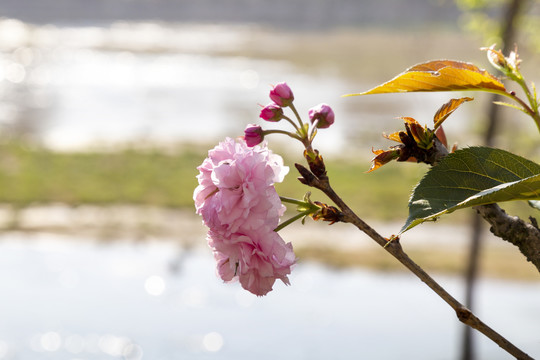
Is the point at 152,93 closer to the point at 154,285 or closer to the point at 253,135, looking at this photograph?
the point at 154,285

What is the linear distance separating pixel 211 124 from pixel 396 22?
2087cm

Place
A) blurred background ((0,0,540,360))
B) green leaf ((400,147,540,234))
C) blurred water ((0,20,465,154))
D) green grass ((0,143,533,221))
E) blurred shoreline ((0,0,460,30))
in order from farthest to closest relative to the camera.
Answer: blurred shoreline ((0,0,460,30)) < blurred water ((0,20,465,154)) < green grass ((0,143,533,221)) < blurred background ((0,0,540,360)) < green leaf ((400,147,540,234))

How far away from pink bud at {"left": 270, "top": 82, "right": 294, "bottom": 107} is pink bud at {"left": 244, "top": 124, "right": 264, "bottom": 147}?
0.10 ft

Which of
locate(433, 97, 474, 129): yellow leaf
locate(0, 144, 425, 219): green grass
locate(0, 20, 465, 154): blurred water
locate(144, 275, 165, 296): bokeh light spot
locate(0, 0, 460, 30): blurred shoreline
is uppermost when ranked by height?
locate(0, 0, 460, 30): blurred shoreline

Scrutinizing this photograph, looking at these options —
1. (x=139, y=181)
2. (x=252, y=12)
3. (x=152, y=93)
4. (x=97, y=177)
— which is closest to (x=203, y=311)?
(x=139, y=181)

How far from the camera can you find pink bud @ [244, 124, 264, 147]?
47 centimetres

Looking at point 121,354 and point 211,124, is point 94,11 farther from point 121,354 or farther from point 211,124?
point 121,354

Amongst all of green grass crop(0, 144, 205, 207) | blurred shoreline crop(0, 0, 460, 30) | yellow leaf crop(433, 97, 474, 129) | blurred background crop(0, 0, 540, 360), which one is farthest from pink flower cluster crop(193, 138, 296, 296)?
blurred shoreline crop(0, 0, 460, 30)

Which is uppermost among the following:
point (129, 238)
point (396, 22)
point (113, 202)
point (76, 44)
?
point (396, 22)

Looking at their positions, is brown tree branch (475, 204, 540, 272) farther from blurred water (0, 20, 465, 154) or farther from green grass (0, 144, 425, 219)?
blurred water (0, 20, 465, 154)

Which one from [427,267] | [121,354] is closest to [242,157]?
[121,354]

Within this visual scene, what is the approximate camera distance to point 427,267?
5.91 meters

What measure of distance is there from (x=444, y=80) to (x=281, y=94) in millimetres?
109

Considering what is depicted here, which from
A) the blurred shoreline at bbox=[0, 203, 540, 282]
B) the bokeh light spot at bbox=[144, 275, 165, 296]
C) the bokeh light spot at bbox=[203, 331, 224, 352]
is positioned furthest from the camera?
the blurred shoreline at bbox=[0, 203, 540, 282]
